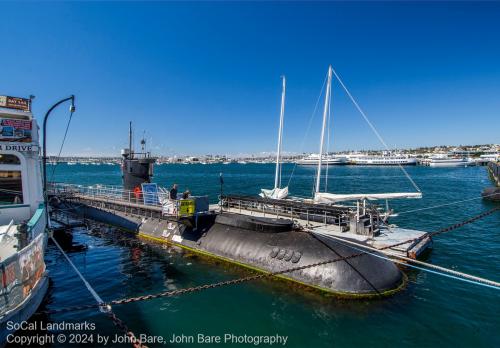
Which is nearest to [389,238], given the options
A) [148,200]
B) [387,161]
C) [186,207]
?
[186,207]

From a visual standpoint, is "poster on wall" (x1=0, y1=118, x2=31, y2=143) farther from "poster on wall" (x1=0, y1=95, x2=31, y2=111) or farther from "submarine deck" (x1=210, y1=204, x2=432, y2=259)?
"submarine deck" (x1=210, y1=204, x2=432, y2=259)

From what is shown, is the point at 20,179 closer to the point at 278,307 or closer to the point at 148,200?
the point at 148,200

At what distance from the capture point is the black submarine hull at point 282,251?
12.6m

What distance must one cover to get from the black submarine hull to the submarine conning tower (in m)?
5.29

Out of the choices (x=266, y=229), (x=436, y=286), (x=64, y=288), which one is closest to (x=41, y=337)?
(x=64, y=288)

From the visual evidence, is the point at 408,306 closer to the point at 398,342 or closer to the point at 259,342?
the point at 398,342

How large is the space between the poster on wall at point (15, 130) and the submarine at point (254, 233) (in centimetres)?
812

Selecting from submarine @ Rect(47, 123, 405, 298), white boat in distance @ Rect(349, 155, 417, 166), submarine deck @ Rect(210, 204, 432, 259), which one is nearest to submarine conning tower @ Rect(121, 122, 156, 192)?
submarine @ Rect(47, 123, 405, 298)

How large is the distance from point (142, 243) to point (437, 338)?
18.2m

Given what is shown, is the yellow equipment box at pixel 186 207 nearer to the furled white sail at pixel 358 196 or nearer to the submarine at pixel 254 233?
the submarine at pixel 254 233

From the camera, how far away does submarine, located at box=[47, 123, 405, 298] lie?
505 inches

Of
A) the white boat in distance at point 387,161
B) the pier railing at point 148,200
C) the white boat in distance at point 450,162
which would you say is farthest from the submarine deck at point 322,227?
the white boat in distance at point 450,162

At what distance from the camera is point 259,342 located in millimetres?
9930

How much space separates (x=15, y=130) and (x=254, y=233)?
12996mm
